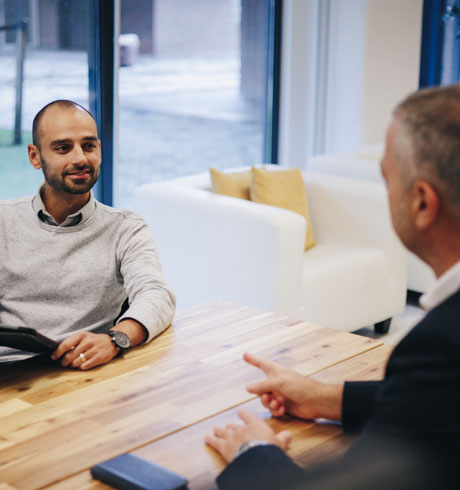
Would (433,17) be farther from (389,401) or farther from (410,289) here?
(389,401)

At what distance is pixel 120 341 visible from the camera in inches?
71.2

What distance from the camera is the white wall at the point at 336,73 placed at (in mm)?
5469

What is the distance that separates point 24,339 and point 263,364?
0.49 metres

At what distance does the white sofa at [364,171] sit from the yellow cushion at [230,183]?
0.70 m

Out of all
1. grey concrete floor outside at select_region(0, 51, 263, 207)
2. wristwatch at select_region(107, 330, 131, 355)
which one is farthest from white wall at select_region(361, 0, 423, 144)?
wristwatch at select_region(107, 330, 131, 355)

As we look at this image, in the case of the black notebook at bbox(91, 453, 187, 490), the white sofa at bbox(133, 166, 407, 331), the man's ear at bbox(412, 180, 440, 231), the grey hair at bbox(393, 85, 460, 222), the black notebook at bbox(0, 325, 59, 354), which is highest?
the grey hair at bbox(393, 85, 460, 222)

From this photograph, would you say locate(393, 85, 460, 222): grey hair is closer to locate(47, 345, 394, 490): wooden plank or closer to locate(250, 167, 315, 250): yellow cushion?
locate(47, 345, 394, 490): wooden plank

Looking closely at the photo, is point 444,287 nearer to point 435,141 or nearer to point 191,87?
point 435,141

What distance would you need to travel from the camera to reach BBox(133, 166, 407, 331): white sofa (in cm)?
349

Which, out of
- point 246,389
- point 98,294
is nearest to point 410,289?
point 98,294

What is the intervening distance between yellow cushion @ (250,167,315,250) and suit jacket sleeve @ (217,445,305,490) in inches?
103

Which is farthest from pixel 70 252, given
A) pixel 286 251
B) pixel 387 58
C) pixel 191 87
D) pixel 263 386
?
pixel 387 58

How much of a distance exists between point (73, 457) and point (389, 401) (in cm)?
58

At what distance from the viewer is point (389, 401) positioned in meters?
1.03
